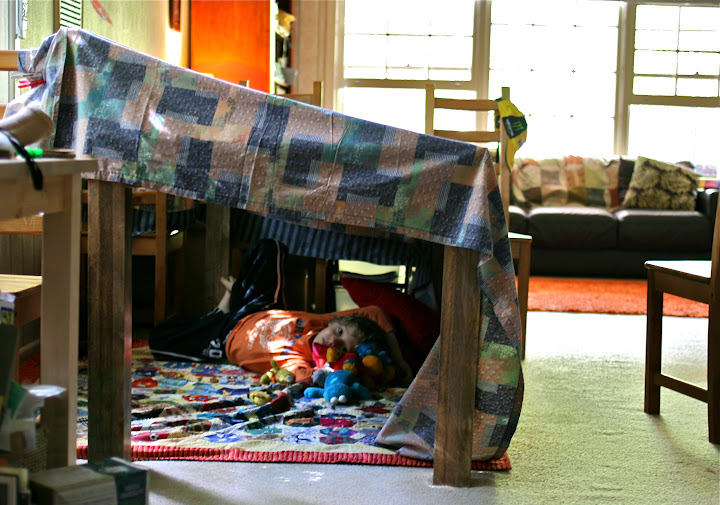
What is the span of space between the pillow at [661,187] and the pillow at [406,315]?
317cm

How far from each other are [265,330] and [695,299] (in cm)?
147

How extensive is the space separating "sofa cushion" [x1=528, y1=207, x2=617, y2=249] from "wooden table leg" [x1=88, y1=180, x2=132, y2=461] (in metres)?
3.89

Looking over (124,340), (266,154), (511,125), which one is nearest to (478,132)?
(511,125)

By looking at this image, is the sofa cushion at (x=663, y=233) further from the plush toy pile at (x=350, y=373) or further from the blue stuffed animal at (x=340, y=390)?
the blue stuffed animal at (x=340, y=390)

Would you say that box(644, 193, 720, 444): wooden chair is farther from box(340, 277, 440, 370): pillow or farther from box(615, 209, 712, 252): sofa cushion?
box(615, 209, 712, 252): sofa cushion

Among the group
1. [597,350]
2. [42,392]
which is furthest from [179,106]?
[597,350]

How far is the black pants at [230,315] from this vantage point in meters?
3.03

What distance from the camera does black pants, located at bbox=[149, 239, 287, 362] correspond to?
3.03 metres

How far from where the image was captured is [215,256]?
3.54 meters

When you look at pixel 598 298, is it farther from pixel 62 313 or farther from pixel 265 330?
Result: pixel 62 313

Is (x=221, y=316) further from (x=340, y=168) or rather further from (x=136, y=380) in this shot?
(x=340, y=168)

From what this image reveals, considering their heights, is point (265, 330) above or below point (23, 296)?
below

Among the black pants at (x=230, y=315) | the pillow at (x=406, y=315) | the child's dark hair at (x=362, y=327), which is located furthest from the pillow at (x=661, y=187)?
the child's dark hair at (x=362, y=327)

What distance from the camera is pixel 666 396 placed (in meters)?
2.83
